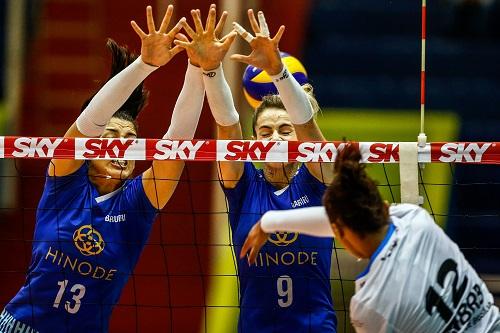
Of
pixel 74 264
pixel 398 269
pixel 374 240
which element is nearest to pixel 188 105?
pixel 74 264

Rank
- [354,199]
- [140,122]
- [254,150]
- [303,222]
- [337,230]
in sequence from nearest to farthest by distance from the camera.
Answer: [354,199] < [337,230] < [303,222] < [254,150] < [140,122]

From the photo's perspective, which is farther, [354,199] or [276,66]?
[276,66]

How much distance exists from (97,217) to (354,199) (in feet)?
5.40

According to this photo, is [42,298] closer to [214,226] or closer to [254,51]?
[254,51]

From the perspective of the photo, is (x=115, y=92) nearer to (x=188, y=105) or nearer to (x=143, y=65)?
(x=143, y=65)

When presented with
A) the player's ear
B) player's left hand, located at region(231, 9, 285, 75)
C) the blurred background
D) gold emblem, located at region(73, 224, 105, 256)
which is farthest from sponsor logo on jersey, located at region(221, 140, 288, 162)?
the blurred background

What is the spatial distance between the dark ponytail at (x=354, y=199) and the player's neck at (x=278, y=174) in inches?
49.6

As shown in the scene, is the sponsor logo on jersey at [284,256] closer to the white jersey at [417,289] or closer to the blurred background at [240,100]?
the white jersey at [417,289]

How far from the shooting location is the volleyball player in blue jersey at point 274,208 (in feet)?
16.9

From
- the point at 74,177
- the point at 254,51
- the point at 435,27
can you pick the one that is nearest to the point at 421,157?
the point at 254,51

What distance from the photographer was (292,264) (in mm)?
5195

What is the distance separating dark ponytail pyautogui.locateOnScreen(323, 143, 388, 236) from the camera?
4.10 m

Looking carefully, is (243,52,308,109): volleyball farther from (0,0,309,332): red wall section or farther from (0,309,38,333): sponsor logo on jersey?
(0,0,309,332): red wall section

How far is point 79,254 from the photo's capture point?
5.16 metres
